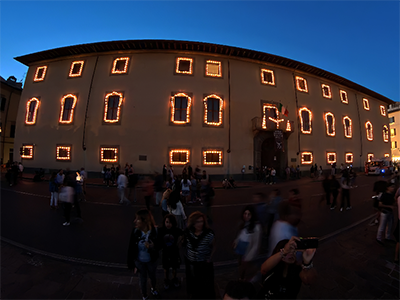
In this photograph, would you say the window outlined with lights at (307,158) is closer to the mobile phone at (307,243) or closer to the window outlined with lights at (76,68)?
the mobile phone at (307,243)

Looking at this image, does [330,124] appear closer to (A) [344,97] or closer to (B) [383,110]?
(A) [344,97]

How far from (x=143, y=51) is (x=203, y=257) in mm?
21057

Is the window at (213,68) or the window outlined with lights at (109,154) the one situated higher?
the window at (213,68)

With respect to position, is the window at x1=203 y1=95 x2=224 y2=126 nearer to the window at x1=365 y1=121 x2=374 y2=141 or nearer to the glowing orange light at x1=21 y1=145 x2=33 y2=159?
the glowing orange light at x1=21 y1=145 x2=33 y2=159

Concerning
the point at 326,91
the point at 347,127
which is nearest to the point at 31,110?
the point at 326,91

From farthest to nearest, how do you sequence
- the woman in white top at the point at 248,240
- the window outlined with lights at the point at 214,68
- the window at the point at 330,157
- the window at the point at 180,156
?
the window at the point at 330,157, the window outlined with lights at the point at 214,68, the window at the point at 180,156, the woman in white top at the point at 248,240

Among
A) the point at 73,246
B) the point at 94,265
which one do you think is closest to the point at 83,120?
the point at 73,246

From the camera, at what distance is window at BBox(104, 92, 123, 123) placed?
59.7 ft

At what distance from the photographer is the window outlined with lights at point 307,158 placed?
21703mm

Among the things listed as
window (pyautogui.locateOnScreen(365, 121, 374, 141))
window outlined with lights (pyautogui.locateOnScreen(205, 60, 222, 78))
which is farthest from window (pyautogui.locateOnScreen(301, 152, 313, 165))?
window (pyautogui.locateOnScreen(365, 121, 374, 141))

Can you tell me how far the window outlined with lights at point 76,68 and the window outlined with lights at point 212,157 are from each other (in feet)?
53.7

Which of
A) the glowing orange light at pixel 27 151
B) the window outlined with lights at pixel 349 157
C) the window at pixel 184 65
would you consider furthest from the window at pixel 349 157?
the glowing orange light at pixel 27 151

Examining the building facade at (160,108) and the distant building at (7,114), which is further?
the distant building at (7,114)

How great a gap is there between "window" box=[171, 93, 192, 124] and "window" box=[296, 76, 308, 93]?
1402cm
